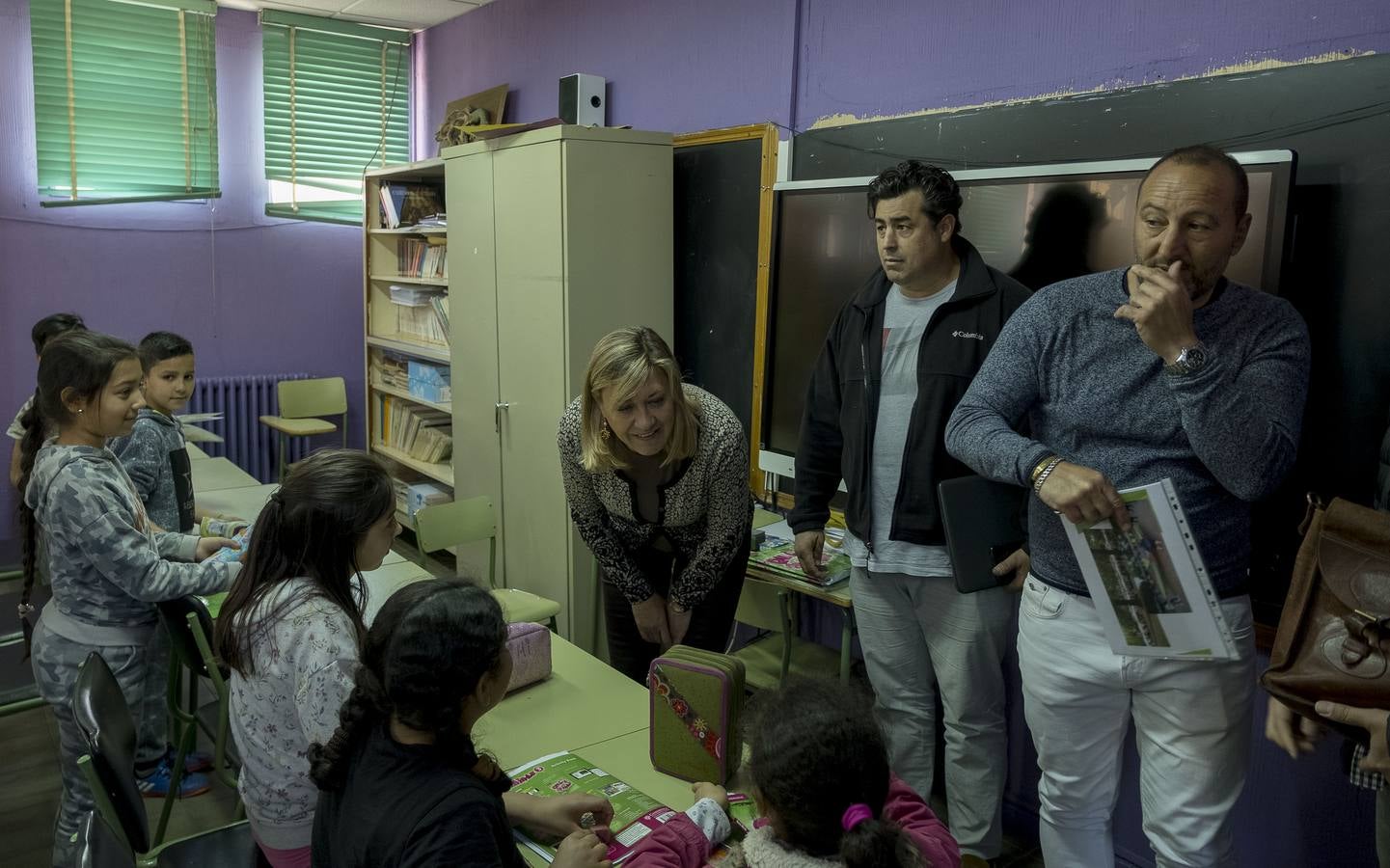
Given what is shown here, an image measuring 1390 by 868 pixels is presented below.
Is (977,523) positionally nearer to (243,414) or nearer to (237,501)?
(237,501)

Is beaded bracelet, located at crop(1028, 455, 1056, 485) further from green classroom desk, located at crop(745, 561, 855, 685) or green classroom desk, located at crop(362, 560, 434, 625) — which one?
green classroom desk, located at crop(362, 560, 434, 625)

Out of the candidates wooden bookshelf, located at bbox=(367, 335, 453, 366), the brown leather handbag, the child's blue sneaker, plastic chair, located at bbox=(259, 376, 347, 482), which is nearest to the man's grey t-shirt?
the brown leather handbag

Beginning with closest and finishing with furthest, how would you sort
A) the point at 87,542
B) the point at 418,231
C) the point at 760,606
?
the point at 87,542 < the point at 760,606 < the point at 418,231

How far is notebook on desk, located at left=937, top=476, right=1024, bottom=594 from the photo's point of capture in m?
1.96

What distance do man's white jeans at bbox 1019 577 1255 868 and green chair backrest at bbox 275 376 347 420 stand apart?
4976 millimetres

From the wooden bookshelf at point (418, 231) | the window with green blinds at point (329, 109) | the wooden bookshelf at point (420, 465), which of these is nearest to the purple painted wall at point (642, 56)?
the window with green blinds at point (329, 109)

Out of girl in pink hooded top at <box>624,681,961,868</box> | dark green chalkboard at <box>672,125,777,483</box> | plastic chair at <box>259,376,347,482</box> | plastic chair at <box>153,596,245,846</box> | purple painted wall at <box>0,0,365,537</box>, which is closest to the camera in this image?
girl in pink hooded top at <box>624,681,961,868</box>

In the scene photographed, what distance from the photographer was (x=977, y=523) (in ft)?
6.56

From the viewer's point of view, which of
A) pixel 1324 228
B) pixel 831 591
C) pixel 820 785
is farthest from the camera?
pixel 831 591

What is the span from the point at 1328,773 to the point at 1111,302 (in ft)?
4.26

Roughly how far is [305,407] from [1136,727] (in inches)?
204

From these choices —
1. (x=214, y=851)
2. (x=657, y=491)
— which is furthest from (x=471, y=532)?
(x=214, y=851)

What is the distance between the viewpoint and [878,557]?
235cm

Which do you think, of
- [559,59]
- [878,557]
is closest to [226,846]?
[878,557]
